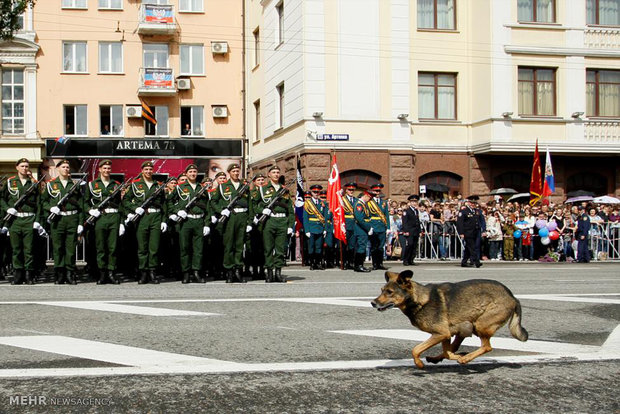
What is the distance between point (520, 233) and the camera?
75.1 feet

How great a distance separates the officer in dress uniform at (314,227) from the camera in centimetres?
1850

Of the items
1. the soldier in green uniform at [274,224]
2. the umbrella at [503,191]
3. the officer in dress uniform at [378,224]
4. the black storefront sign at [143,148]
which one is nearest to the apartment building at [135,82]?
the black storefront sign at [143,148]

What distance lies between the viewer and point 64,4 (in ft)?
127

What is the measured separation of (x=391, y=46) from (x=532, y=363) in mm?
23607

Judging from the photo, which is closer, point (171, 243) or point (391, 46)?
point (171, 243)

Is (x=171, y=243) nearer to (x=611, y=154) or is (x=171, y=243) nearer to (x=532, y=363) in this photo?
(x=532, y=363)

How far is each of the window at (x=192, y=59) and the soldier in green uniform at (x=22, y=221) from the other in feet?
86.4

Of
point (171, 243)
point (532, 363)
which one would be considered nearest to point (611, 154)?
point (171, 243)

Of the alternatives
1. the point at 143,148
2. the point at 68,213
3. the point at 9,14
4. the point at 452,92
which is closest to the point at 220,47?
the point at 143,148

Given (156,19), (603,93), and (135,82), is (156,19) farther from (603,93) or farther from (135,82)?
(603,93)

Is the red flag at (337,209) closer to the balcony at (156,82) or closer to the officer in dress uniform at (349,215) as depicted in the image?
the officer in dress uniform at (349,215)

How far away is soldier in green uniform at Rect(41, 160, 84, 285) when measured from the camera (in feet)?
46.4

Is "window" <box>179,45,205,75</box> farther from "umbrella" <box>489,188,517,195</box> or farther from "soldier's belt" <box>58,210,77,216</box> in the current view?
"soldier's belt" <box>58,210,77,216</box>

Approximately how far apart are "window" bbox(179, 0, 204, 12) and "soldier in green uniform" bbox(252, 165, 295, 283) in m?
27.5
